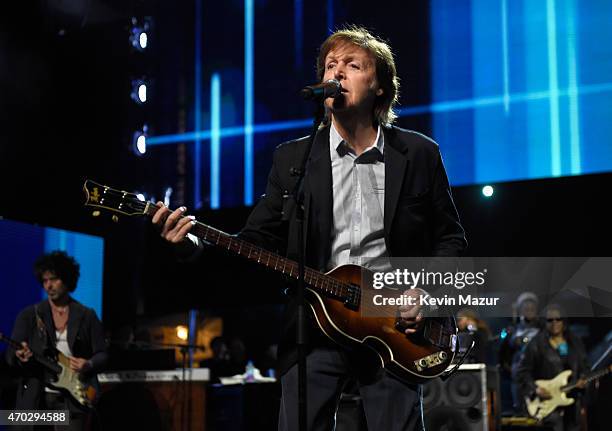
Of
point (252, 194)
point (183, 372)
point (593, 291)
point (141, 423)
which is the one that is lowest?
point (141, 423)

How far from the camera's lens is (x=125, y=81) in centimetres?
723

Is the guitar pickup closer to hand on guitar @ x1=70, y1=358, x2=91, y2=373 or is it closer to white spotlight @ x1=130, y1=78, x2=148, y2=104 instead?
hand on guitar @ x1=70, y1=358, x2=91, y2=373

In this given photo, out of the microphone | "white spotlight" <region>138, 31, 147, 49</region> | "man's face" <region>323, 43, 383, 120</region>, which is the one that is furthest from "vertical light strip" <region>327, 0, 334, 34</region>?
the microphone

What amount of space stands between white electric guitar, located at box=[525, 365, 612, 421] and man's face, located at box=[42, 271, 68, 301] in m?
4.69

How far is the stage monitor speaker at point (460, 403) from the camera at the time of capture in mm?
6051

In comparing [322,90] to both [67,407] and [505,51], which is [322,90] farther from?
[67,407]

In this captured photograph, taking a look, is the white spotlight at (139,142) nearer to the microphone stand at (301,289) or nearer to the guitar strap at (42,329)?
the guitar strap at (42,329)

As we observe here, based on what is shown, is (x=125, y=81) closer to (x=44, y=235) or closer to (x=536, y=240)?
(x=44, y=235)

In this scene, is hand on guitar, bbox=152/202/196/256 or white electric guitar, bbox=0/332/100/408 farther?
white electric guitar, bbox=0/332/100/408

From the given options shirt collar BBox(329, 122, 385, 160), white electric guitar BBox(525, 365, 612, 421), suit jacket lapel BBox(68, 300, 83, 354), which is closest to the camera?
shirt collar BBox(329, 122, 385, 160)

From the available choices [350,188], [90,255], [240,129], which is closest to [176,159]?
[240,129]

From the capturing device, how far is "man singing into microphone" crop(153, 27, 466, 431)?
2.86 meters

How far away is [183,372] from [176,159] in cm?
205

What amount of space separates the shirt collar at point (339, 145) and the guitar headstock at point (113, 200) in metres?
0.74
